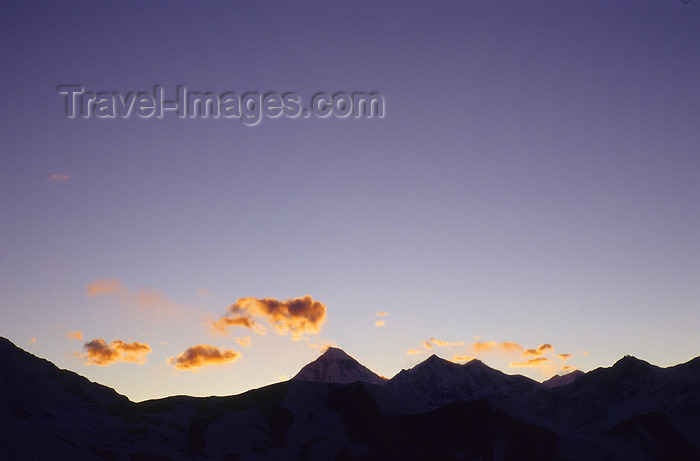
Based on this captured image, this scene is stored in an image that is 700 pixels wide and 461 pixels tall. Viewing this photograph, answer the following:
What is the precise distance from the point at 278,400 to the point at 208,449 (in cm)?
3876

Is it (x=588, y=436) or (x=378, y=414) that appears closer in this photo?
(x=588, y=436)

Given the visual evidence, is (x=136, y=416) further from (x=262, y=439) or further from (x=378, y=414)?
(x=378, y=414)

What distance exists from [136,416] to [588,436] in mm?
138686

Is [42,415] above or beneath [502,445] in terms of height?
above

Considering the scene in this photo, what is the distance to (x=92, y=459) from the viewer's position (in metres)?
138

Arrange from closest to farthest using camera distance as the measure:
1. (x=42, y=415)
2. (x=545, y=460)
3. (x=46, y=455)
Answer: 1. (x=46, y=455)
2. (x=545, y=460)
3. (x=42, y=415)

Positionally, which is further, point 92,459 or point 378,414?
point 378,414

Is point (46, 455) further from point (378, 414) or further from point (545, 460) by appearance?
point (545, 460)

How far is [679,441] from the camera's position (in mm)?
164125

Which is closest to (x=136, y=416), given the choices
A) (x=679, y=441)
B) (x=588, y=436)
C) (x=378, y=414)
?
(x=378, y=414)

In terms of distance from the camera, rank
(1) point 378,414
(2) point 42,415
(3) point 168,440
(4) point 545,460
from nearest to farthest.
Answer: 1. (4) point 545,460
2. (3) point 168,440
3. (2) point 42,415
4. (1) point 378,414

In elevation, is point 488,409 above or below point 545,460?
above

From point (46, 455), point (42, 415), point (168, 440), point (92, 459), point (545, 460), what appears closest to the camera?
point (46, 455)

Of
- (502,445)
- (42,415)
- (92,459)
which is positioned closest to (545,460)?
(502,445)
